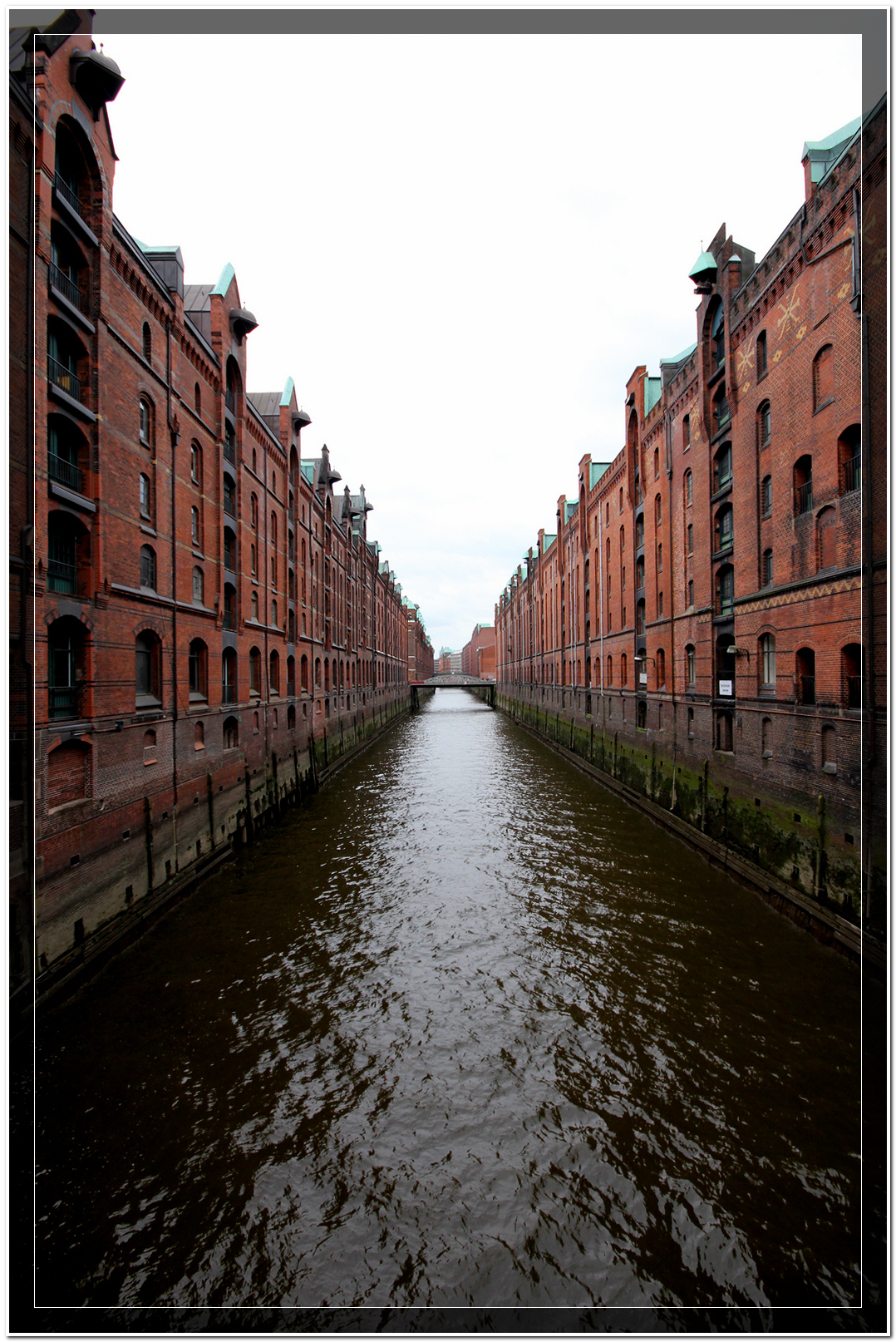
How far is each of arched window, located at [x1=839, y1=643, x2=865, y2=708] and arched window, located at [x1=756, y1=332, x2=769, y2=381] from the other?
24.8 feet

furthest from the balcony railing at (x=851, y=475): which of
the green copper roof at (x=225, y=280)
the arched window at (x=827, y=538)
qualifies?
the green copper roof at (x=225, y=280)

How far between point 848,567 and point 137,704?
14.2 meters

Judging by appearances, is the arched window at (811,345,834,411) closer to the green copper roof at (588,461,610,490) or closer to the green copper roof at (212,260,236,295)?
the green copper roof at (212,260,236,295)

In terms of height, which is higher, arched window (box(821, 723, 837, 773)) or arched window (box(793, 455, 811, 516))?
arched window (box(793, 455, 811, 516))

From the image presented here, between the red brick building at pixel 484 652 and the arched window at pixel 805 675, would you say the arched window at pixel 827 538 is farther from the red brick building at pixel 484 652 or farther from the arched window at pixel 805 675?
the red brick building at pixel 484 652

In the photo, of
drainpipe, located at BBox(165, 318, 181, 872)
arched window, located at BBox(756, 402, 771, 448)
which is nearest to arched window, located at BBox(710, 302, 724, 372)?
arched window, located at BBox(756, 402, 771, 448)

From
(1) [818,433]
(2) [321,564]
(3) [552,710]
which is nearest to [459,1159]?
(1) [818,433]

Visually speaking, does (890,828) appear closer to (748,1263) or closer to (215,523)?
(748,1263)

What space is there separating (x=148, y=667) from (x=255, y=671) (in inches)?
293

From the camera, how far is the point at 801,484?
1222cm

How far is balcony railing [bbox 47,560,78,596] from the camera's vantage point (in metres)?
9.42

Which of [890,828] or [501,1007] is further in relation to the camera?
[501,1007]

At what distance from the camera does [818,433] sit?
11211 millimetres

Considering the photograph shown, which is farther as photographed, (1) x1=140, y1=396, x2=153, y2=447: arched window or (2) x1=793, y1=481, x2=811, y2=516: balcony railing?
(1) x1=140, y1=396, x2=153, y2=447: arched window
